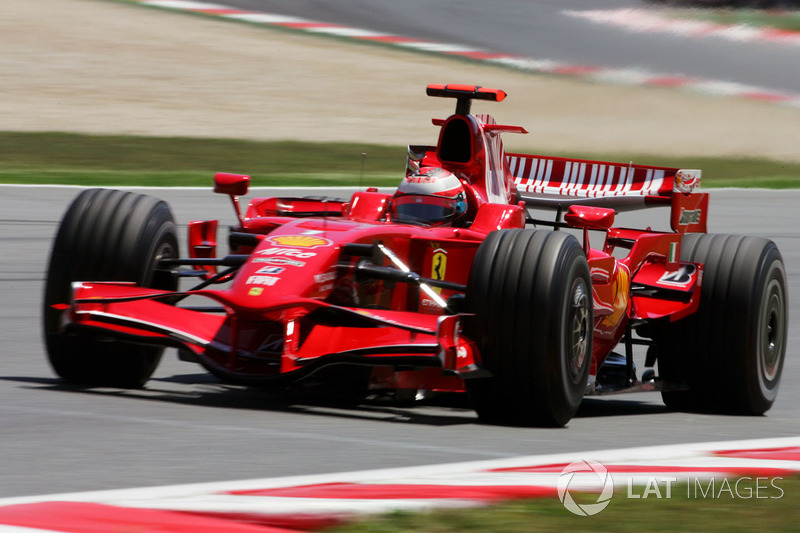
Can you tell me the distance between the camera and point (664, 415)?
24.8 ft

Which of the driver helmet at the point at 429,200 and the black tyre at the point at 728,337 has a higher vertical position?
the driver helmet at the point at 429,200

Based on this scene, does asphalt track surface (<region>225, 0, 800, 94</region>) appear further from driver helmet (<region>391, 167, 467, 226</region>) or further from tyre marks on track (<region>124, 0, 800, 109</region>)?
driver helmet (<region>391, 167, 467, 226</region>)

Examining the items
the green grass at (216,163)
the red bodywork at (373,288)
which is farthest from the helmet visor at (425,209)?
the green grass at (216,163)

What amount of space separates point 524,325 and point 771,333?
255 centimetres

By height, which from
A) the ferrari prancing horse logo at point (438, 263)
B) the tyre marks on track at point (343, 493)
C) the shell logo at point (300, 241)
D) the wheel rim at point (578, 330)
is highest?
the shell logo at point (300, 241)

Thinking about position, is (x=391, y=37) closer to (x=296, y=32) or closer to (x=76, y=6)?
(x=296, y=32)

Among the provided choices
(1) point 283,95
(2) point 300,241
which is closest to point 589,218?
(2) point 300,241

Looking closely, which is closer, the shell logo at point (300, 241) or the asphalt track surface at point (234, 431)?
the asphalt track surface at point (234, 431)

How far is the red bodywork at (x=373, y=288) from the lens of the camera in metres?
6.30

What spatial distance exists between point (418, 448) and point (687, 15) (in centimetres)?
2728

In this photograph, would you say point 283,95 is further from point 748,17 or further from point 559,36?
point 748,17

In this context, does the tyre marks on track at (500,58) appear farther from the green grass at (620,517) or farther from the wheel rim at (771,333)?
the green grass at (620,517)

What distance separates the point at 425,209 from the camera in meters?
7.62

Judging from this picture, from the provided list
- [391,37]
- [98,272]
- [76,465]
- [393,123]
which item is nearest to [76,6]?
[391,37]
